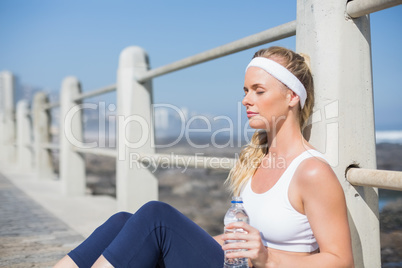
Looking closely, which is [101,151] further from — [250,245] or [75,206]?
[250,245]

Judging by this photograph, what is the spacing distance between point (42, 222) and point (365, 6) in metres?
2.20

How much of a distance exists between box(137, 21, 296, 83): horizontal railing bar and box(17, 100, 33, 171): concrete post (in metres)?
5.51

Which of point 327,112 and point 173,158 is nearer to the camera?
point 327,112

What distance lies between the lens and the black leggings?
1.16 m

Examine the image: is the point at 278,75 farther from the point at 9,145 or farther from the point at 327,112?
the point at 9,145

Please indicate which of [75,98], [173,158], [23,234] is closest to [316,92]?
[173,158]

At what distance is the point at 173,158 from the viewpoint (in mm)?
1903

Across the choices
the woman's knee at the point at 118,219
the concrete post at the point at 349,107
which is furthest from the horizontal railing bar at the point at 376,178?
the woman's knee at the point at 118,219

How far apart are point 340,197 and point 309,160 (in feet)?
0.40

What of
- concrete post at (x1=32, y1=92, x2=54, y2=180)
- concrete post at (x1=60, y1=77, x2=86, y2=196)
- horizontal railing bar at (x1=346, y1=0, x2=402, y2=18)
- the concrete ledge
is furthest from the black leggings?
concrete post at (x1=32, y1=92, x2=54, y2=180)

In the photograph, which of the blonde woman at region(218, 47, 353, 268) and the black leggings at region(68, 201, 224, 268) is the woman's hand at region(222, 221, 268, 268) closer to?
the blonde woman at region(218, 47, 353, 268)

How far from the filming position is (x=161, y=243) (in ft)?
3.99

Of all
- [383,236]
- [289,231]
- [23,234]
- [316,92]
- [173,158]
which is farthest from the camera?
[383,236]

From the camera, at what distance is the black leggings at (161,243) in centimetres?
116
